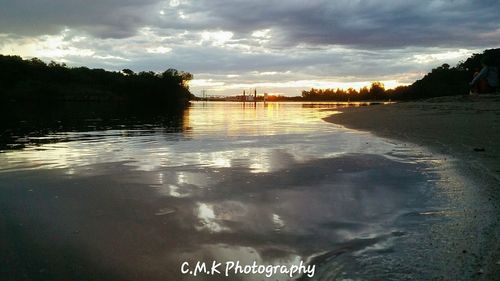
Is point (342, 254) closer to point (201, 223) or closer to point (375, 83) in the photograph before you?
point (201, 223)

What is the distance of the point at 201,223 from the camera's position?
17.6 ft

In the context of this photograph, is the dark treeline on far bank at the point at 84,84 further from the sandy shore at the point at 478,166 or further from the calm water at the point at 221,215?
the calm water at the point at 221,215

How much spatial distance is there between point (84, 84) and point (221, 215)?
169 m

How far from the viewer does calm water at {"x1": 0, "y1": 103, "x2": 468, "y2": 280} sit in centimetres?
409

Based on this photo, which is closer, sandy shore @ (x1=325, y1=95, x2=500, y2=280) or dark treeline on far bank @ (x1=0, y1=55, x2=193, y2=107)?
sandy shore @ (x1=325, y1=95, x2=500, y2=280)

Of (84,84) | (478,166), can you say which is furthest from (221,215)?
(84,84)

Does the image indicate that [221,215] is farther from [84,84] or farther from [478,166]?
[84,84]

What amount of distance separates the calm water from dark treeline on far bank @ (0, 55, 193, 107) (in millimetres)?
118460

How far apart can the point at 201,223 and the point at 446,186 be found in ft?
15.3

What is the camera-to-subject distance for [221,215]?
5750 mm

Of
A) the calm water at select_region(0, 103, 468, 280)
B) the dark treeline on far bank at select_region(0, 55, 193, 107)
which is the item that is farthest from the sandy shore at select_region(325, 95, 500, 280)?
the dark treeline on far bank at select_region(0, 55, 193, 107)

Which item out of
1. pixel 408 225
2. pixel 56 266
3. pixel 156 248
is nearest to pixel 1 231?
pixel 56 266

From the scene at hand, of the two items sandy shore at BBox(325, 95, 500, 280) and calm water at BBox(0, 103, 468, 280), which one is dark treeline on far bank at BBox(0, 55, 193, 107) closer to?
sandy shore at BBox(325, 95, 500, 280)

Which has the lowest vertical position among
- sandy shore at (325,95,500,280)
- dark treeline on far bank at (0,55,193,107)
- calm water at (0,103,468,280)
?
calm water at (0,103,468,280)
